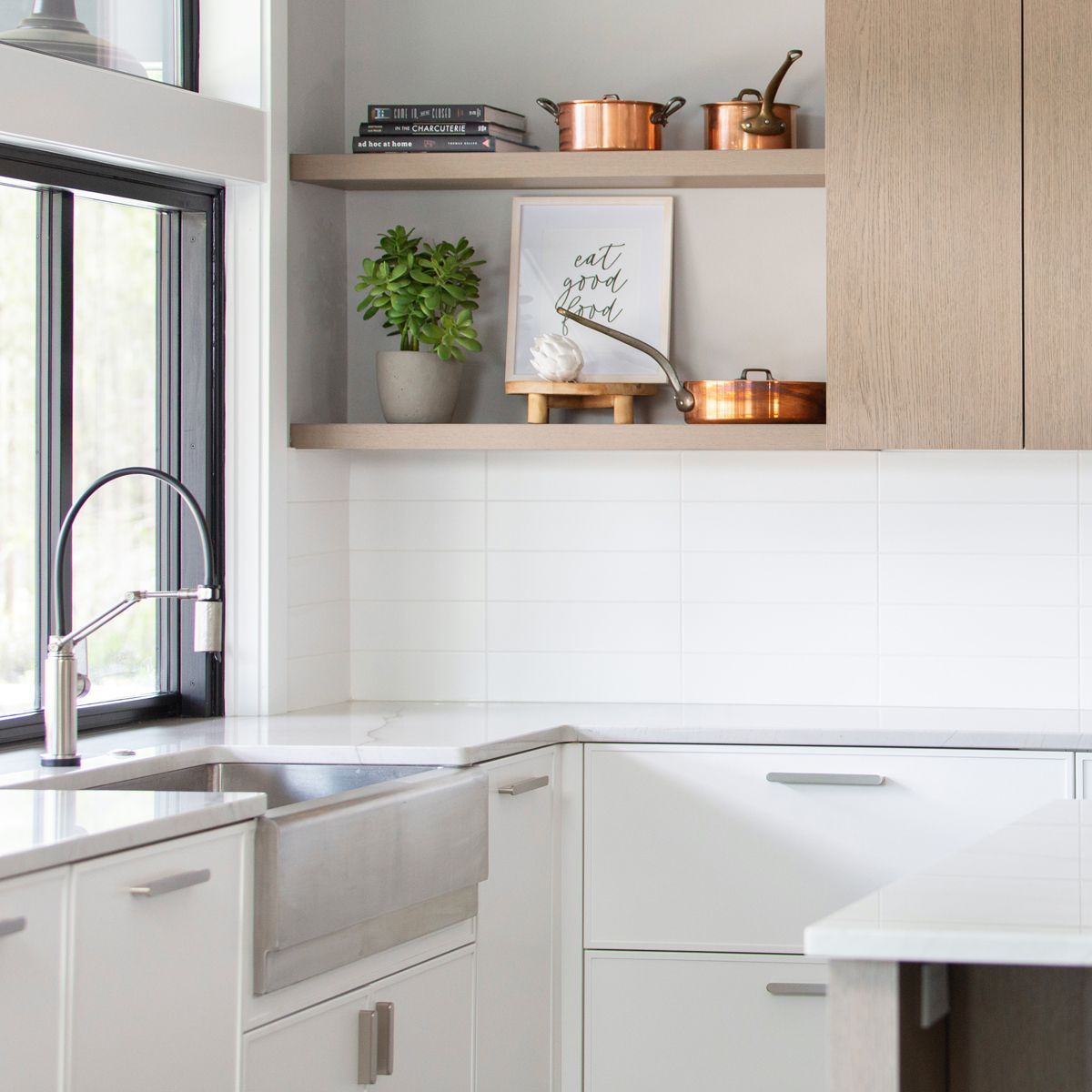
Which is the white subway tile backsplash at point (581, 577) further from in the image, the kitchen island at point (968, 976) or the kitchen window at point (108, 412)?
the kitchen island at point (968, 976)

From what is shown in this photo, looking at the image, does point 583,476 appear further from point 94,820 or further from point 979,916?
point 979,916

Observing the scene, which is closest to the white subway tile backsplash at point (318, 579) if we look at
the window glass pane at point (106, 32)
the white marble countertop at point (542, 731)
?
the white marble countertop at point (542, 731)

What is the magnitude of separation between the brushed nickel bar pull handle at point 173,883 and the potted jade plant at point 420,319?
1495 millimetres

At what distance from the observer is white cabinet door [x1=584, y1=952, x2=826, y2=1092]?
3025mm

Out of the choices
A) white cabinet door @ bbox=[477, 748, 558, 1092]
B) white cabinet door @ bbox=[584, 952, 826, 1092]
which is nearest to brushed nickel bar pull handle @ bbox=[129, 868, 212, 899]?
white cabinet door @ bbox=[477, 748, 558, 1092]

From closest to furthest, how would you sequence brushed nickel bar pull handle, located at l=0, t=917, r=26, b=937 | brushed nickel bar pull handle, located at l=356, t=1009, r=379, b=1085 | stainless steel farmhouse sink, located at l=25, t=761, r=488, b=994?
1. brushed nickel bar pull handle, located at l=0, t=917, r=26, b=937
2. stainless steel farmhouse sink, located at l=25, t=761, r=488, b=994
3. brushed nickel bar pull handle, located at l=356, t=1009, r=379, b=1085

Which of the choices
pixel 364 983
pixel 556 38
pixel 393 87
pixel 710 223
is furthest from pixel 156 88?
pixel 364 983

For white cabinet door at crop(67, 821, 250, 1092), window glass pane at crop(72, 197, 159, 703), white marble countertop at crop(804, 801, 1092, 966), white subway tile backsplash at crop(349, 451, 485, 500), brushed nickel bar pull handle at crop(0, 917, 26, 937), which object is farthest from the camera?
white subway tile backsplash at crop(349, 451, 485, 500)

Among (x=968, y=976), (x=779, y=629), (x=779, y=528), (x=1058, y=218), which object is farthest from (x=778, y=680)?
(x=968, y=976)

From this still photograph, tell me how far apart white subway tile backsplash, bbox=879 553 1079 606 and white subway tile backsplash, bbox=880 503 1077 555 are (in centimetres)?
2

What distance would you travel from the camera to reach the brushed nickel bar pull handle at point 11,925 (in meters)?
1.78

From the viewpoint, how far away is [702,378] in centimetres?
355

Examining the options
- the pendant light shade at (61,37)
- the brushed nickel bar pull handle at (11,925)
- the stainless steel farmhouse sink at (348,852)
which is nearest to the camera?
the brushed nickel bar pull handle at (11,925)

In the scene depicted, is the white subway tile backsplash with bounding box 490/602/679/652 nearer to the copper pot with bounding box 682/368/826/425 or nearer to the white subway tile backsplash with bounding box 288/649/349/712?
the white subway tile backsplash with bounding box 288/649/349/712
